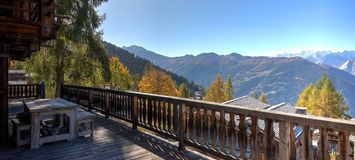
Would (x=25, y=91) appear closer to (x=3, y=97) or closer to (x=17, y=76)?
(x=17, y=76)

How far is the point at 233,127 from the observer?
4.36m

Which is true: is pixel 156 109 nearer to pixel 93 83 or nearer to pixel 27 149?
pixel 27 149

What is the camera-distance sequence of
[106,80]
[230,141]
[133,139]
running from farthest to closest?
1. [106,80]
2. [133,139]
3. [230,141]

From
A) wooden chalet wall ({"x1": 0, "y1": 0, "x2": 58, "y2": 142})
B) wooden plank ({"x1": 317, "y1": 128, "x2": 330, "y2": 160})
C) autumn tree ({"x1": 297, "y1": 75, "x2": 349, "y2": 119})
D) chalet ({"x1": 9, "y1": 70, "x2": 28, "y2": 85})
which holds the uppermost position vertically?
wooden chalet wall ({"x1": 0, "y1": 0, "x2": 58, "y2": 142})

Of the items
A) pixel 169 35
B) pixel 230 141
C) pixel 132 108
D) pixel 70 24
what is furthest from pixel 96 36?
pixel 169 35

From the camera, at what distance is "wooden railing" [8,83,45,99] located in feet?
48.1

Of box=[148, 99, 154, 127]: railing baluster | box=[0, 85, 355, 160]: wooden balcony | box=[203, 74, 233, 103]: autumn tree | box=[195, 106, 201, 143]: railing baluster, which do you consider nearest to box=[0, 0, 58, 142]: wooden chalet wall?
box=[0, 85, 355, 160]: wooden balcony

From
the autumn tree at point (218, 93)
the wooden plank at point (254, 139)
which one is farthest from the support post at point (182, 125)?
the autumn tree at point (218, 93)

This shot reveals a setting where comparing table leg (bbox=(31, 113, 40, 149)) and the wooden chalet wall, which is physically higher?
the wooden chalet wall

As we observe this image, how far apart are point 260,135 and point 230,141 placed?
561mm

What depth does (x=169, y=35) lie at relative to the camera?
11938 cm

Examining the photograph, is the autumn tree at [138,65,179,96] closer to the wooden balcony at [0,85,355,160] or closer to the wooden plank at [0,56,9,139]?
the wooden balcony at [0,85,355,160]

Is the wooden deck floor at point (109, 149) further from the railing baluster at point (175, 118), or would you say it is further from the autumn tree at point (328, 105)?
the autumn tree at point (328, 105)

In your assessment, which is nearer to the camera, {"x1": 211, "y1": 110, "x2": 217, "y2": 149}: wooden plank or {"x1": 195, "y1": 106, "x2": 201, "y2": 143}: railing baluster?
{"x1": 211, "y1": 110, "x2": 217, "y2": 149}: wooden plank
